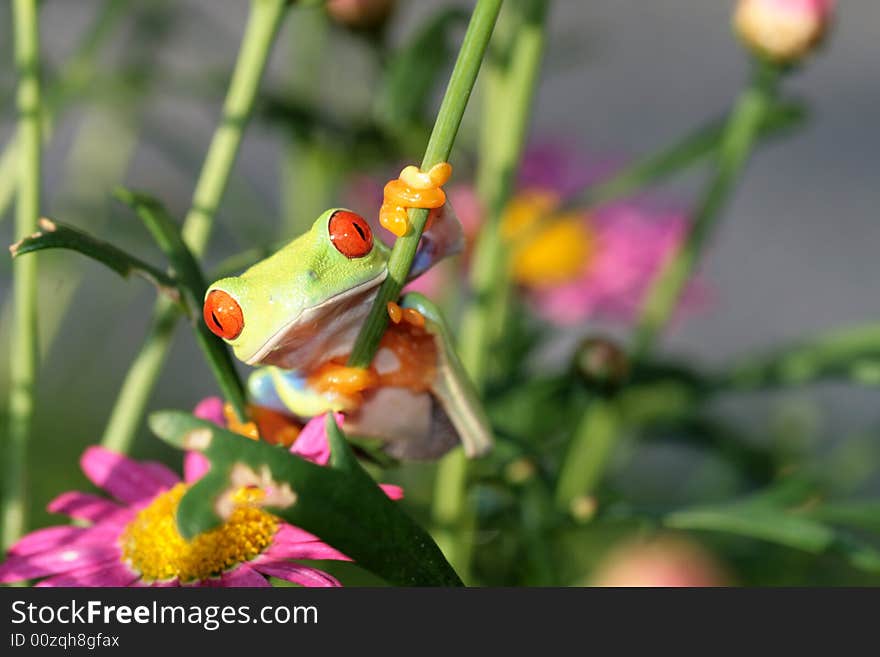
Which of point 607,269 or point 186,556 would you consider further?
point 607,269

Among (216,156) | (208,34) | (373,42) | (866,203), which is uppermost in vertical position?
(866,203)

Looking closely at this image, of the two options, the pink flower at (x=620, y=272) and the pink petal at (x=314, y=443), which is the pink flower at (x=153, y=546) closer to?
the pink petal at (x=314, y=443)

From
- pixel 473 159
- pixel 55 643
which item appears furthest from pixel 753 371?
pixel 55 643

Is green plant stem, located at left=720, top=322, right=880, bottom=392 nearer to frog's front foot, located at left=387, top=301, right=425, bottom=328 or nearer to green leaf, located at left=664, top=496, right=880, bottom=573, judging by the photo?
green leaf, located at left=664, top=496, right=880, bottom=573

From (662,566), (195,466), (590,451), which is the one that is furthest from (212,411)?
(662,566)

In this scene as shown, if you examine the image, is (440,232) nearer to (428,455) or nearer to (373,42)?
(428,455)

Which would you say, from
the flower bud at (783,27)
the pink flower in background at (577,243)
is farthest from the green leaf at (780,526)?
the pink flower in background at (577,243)
